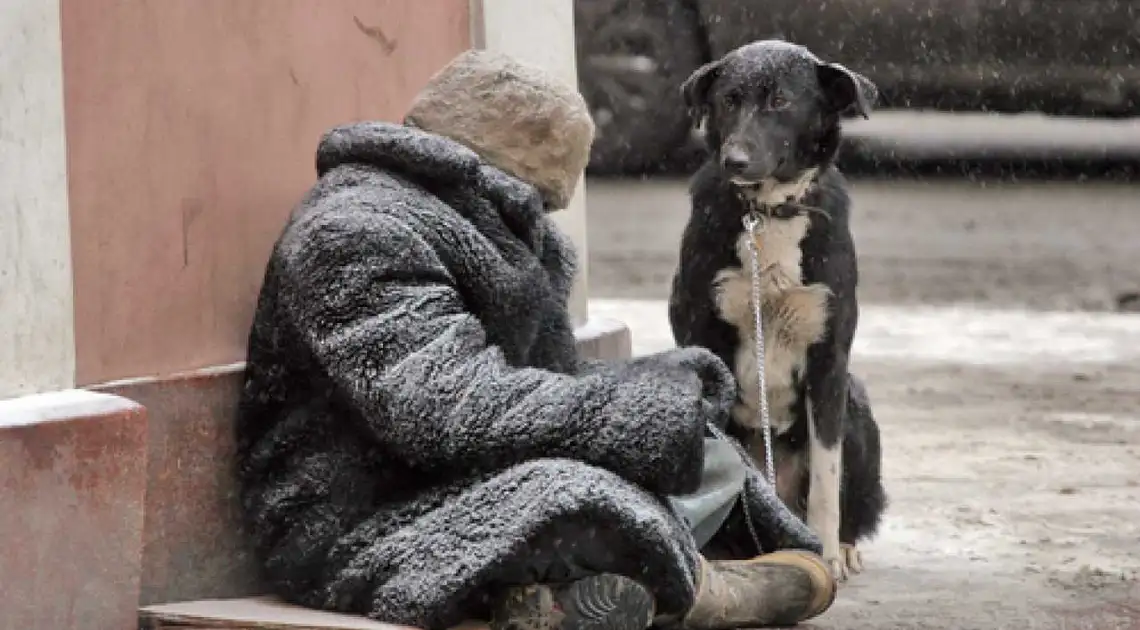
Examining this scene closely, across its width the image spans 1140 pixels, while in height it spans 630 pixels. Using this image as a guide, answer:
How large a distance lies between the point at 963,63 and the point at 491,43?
7927 millimetres

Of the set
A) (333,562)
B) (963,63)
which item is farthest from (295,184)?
(963,63)

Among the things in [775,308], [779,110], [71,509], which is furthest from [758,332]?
[71,509]

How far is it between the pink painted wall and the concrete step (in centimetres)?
46

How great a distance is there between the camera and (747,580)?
3918mm

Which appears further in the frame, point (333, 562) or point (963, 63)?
point (963, 63)

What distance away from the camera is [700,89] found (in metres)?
4.97

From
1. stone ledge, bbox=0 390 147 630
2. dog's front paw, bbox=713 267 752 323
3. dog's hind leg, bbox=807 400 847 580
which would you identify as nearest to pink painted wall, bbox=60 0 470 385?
stone ledge, bbox=0 390 147 630

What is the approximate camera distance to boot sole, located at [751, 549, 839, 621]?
13.2 feet

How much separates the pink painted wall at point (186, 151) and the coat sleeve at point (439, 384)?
40cm

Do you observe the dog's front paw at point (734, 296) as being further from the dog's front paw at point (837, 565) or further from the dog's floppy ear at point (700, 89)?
the dog's front paw at point (837, 565)

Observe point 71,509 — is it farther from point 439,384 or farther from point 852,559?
point 852,559

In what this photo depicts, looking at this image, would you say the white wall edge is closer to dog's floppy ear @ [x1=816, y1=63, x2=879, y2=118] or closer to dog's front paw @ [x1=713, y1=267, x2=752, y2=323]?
dog's front paw @ [x1=713, y1=267, x2=752, y2=323]

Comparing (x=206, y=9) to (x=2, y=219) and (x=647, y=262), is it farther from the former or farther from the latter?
(x=647, y=262)

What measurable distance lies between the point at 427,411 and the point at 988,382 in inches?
173
